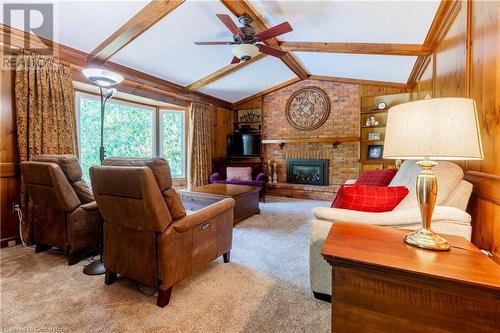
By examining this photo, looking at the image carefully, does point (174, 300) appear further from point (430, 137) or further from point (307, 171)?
point (307, 171)

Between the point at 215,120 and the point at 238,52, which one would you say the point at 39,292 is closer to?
the point at 238,52

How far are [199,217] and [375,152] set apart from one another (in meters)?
4.64

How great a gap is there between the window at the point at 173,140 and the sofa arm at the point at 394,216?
446 centimetres

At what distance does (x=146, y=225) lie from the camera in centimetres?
162

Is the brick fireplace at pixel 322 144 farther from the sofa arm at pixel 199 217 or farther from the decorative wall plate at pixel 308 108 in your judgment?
the sofa arm at pixel 199 217

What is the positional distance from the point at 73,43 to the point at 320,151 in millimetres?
4906

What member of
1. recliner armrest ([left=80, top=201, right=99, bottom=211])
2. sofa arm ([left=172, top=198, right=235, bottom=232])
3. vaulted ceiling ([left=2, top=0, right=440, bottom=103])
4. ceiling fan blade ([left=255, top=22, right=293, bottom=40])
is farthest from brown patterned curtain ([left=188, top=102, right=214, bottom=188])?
sofa arm ([left=172, top=198, right=235, bottom=232])

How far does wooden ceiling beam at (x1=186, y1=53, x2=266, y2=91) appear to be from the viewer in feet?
14.5

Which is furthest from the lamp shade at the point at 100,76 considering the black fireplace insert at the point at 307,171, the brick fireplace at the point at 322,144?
the black fireplace insert at the point at 307,171

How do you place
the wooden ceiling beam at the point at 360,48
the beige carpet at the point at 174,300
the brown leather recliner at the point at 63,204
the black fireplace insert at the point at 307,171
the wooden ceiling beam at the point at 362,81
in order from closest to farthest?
1. the beige carpet at the point at 174,300
2. the brown leather recliner at the point at 63,204
3. the wooden ceiling beam at the point at 360,48
4. the wooden ceiling beam at the point at 362,81
5. the black fireplace insert at the point at 307,171

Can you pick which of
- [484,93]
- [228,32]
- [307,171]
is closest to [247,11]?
[228,32]

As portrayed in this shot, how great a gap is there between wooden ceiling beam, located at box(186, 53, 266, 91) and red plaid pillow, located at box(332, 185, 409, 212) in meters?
3.35

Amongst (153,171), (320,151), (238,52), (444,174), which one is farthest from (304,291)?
(320,151)

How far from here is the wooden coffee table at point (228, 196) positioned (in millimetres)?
3441
